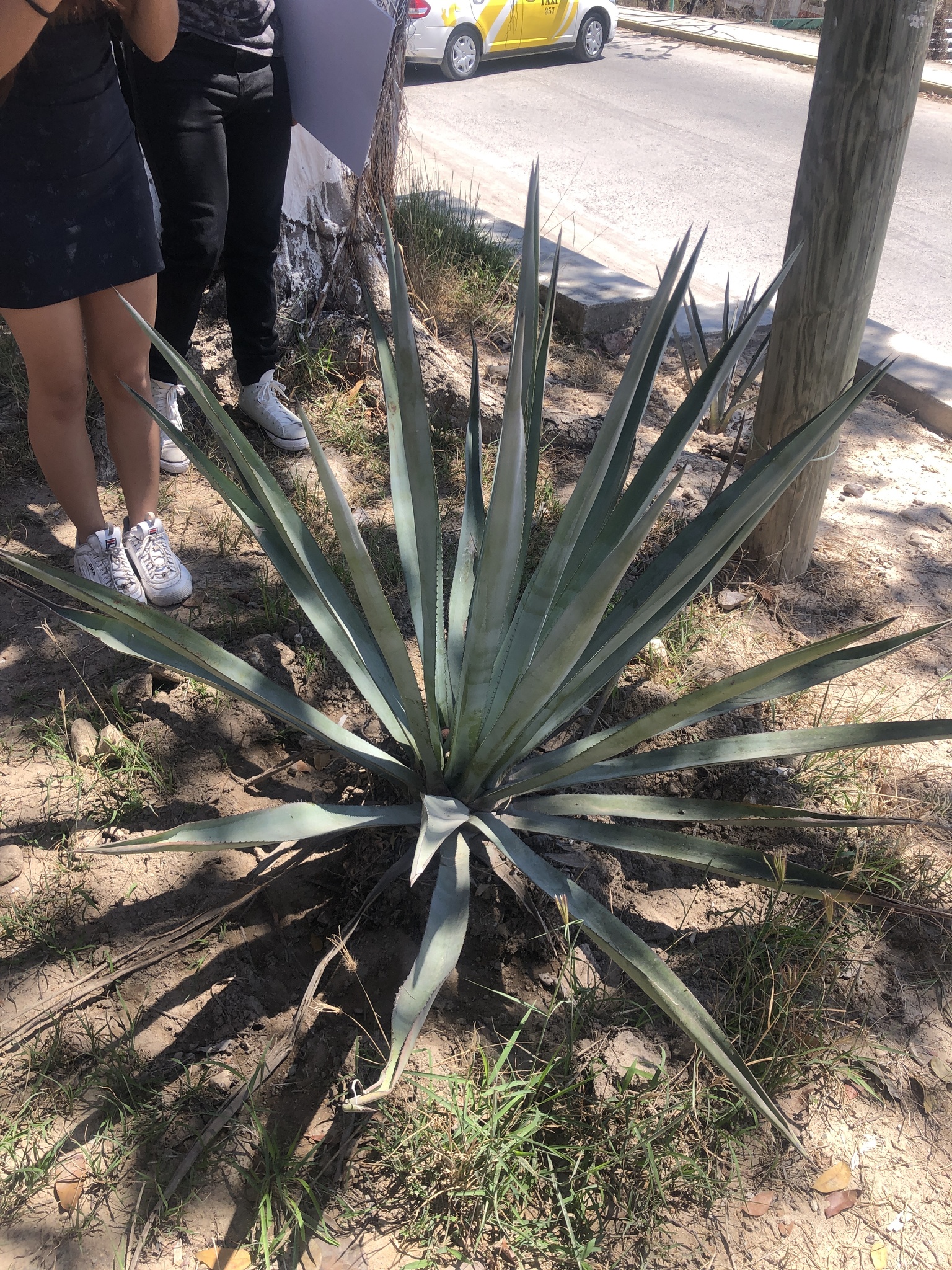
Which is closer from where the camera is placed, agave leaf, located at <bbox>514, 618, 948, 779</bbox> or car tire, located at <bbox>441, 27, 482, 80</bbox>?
agave leaf, located at <bbox>514, 618, 948, 779</bbox>

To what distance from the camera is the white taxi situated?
9.50m

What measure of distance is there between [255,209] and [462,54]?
921 cm

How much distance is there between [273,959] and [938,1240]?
1182 mm

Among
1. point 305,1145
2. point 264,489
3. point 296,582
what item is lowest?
point 305,1145

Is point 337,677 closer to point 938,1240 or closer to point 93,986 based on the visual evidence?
point 93,986

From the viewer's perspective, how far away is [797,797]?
2.03 meters

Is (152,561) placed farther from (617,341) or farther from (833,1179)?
(617,341)

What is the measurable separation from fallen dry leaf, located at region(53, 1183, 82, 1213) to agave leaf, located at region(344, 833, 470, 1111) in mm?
446

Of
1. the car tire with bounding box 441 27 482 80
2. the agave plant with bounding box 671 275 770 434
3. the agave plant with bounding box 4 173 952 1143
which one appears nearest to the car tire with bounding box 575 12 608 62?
the car tire with bounding box 441 27 482 80

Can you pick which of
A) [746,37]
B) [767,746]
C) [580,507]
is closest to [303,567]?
[580,507]

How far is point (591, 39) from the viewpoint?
1127cm

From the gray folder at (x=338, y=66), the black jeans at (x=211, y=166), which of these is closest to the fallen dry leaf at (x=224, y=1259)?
the black jeans at (x=211, y=166)

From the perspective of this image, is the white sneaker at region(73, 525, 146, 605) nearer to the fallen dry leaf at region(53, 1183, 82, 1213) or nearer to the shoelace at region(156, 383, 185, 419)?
the shoelace at region(156, 383, 185, 419)

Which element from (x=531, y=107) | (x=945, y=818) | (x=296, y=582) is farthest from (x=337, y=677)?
(x=531, y=107)
